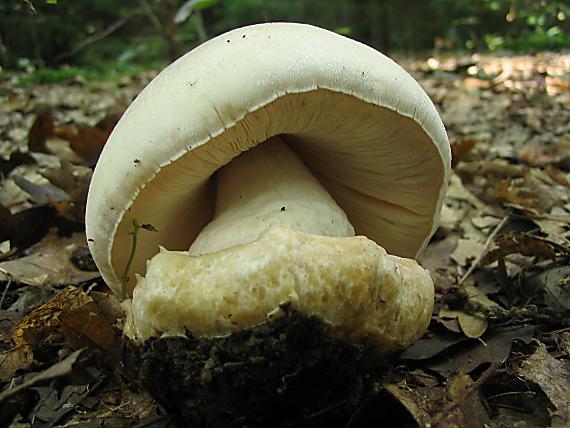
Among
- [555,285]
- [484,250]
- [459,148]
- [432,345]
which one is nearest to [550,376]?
[432,345]

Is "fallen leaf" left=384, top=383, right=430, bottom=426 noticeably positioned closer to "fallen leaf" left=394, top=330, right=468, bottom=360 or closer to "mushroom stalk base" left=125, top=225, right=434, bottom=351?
"mushroom stalk base" left=125, top=225, right=434, bottom=351

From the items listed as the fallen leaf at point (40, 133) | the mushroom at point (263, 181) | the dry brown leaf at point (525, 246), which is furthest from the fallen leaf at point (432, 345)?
the fallen leaf at point (40, 133)

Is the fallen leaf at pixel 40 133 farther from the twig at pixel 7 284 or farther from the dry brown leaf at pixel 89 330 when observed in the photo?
the dry brown leaf at pixel 89 330

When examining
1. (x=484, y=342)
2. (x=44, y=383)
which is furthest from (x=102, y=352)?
(x=484, y=342)

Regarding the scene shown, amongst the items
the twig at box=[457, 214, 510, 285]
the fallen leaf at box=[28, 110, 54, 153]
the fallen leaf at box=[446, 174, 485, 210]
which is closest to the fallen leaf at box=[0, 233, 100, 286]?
the fallen leaf at box=[28, 110, 54, 153]

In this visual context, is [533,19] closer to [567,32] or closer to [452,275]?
[567,32]
